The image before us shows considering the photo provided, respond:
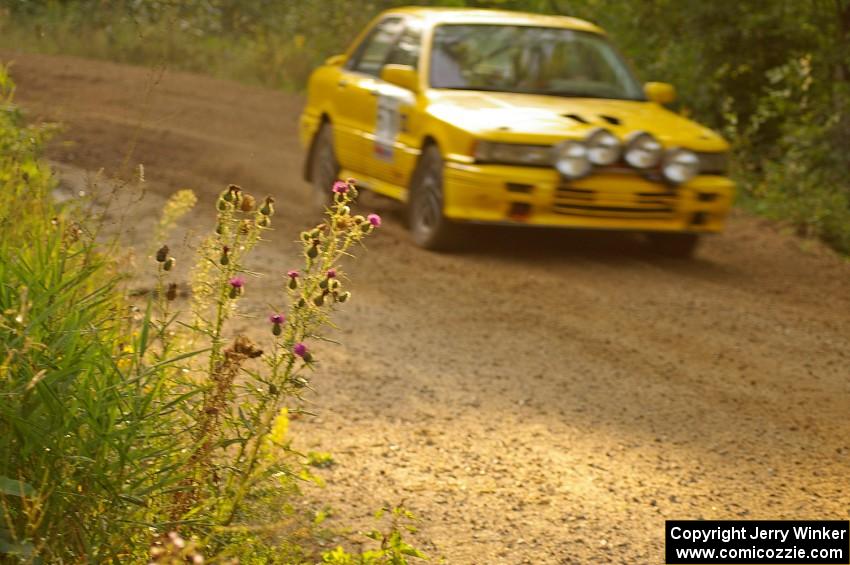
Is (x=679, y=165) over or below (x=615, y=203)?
over

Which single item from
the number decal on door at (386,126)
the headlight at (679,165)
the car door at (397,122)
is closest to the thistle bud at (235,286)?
the headlight at (679,165)

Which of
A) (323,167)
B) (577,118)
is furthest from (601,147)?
(323,167)

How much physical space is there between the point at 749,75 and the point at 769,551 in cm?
1155

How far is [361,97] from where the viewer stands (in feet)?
40.1

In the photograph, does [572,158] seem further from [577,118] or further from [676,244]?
[676,244]

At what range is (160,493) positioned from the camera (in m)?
3.94

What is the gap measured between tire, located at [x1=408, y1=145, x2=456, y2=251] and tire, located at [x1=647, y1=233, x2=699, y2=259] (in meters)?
1.50

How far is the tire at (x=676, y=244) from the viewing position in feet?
36.6

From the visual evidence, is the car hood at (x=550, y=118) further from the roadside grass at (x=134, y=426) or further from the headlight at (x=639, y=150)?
the roadside grass at (x=134, y=426)

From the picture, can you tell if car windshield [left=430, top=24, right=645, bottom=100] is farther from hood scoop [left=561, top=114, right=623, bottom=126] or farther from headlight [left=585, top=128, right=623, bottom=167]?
headlight [left=585, top=128, right=623, bottom=167]

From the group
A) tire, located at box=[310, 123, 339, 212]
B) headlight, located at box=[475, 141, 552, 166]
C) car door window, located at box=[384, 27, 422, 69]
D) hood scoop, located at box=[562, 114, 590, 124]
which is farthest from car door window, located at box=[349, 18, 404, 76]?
headlight, located at box=[475, 141, 552, 166]

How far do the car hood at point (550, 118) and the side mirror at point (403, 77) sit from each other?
0.53 feet

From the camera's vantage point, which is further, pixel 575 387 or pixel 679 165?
pixel 679 165

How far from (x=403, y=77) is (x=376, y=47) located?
4.95ft
